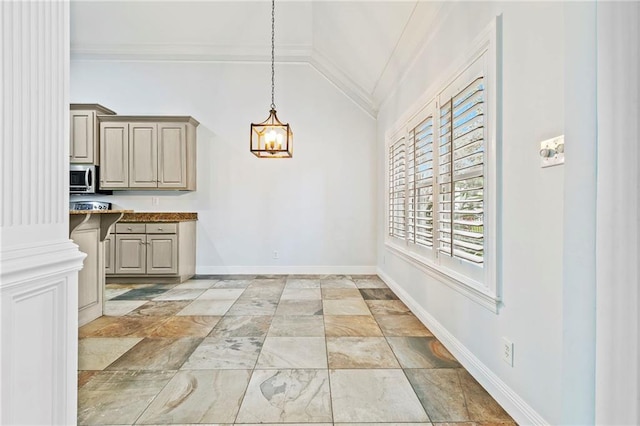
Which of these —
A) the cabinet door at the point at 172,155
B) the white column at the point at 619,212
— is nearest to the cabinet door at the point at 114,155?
the cabinet door at the point at 172,155

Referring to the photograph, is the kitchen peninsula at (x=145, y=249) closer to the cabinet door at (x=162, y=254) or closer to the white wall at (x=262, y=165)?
the cabinet door at (x=162, y=254)

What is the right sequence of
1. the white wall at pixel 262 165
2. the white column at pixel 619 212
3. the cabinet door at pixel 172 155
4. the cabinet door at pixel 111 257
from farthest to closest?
1. the white wall at pixel 262 165
2. the cabinet door at pixel 172 155
3. the cabinet door at pixel 111 257
4. the white column at pixel 619 212

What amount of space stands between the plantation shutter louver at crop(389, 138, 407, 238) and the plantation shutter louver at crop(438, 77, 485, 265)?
117 centimetres

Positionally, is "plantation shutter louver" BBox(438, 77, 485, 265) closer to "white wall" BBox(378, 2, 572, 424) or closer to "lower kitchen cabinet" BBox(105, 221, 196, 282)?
"white wall" BBox(378, 2, 572, 424)

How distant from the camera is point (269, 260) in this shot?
536 centimetres

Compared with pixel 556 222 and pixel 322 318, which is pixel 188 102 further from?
pixel 556 222

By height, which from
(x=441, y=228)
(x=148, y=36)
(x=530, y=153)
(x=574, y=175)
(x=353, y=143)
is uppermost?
(x=148, y=36)

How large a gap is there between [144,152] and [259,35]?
2454 millimetres

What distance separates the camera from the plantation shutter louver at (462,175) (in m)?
1.97

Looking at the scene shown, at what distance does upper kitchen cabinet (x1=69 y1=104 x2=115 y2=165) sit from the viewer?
477 centimetres

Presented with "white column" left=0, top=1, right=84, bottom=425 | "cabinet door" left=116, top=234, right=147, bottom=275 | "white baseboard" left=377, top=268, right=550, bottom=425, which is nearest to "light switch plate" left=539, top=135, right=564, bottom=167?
"white baseboard" left=377, top=268, right=550, bottom=425

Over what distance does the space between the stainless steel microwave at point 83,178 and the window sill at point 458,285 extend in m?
4.62

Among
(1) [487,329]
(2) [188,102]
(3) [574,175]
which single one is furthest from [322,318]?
(2) [188,102]

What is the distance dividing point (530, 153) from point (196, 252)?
4.96m
